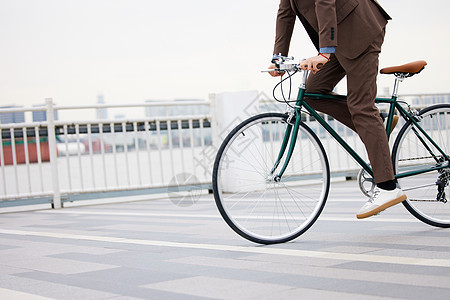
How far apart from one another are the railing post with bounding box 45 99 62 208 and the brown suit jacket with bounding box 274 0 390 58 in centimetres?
418

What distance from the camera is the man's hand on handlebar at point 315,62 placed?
3107 millimetres

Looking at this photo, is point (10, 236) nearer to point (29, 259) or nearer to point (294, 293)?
point (29, 259)

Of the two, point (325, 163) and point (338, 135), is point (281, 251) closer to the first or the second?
point (325, 163)

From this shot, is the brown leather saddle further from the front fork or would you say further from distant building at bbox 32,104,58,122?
distant building at bbox 32,104,58,122

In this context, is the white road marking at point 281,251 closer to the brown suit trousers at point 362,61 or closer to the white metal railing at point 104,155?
the brown suit trousers at point 362,61

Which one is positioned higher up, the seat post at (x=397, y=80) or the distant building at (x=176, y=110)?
the distant building at (x=176, y=110)

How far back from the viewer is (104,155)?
23.9 ft

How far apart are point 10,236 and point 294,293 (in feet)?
9.61

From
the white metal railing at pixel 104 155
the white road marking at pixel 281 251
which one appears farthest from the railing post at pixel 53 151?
the white road marking at pixel 281 251

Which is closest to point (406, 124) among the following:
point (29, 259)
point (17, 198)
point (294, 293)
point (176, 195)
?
point (294, 293)

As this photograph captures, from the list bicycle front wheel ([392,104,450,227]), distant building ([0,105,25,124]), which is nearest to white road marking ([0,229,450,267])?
bicycle front wheel ([392,104,450,227])

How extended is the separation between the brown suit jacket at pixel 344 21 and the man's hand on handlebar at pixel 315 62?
6 centimetres

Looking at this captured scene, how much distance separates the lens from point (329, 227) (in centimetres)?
380

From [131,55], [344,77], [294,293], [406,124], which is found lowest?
[294,293]
